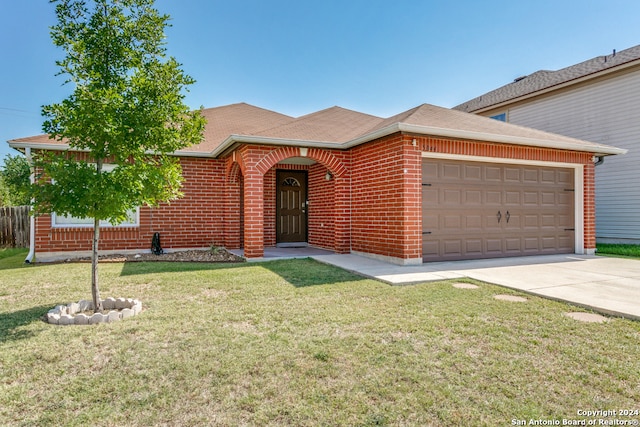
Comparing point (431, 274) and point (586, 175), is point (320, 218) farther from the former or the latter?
point (586, 175)

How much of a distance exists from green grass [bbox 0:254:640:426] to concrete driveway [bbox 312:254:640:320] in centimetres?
53

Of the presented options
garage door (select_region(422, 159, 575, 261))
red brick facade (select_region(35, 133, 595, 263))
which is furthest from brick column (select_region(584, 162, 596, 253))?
garage door (select_region(422, 159, 575, 261))

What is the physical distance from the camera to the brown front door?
38.3ft

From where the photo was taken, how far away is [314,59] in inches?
542

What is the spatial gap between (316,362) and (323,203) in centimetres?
809

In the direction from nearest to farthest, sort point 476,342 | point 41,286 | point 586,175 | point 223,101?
point 476,342, point 41,286, point 586,175, point 223,101

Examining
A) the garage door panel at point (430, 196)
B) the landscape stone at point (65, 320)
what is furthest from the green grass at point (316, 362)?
the garage door panel at point (430, 196)

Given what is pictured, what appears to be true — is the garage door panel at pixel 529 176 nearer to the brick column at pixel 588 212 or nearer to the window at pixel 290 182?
the brick column at pixel 588 212

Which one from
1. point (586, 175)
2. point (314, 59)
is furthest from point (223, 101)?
point (586, 175)

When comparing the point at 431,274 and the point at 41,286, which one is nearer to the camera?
the point at 41,286

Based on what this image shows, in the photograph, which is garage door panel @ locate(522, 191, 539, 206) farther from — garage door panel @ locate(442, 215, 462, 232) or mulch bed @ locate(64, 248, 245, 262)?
mulch bed @ locate(64, 248, 245, 262)

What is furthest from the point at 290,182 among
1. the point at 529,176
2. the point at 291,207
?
the point at 529,176

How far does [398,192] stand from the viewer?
7.48m

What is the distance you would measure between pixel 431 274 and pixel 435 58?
30.6ft
